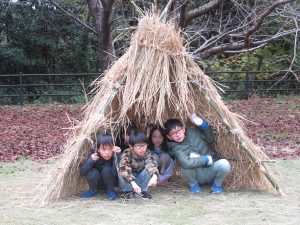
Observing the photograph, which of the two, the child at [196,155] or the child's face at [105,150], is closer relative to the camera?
the child's face at [105,150]

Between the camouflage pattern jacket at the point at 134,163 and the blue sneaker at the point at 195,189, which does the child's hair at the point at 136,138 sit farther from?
the blue sneaker at the point at 195,189

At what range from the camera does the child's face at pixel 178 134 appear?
545 centimetres

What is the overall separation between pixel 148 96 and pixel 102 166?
850mm

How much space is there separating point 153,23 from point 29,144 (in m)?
4.56

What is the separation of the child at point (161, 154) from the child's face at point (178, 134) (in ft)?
0.85

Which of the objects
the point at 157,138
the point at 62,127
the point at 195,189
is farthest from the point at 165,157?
the point at 62,127

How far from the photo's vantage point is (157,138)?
18.9 feet

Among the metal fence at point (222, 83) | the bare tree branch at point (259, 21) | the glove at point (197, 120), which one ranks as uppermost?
the bare tree branch at point (259, 21)

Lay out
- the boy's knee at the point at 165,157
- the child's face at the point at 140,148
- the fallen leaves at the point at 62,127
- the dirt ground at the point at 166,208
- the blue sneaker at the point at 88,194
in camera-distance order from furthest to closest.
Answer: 1. the fallen leaves at the point at 62,127
2. the boy's knee at the point at 165,157
3. the blue sneaker at the point at 88,194
4. the child's face at the point at 140,148
5. the dirt ground at the point at 166,208

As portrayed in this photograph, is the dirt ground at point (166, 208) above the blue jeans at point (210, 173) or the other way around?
the other way around

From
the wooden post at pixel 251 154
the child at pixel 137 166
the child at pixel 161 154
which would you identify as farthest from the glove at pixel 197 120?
the child at pixel 137 166

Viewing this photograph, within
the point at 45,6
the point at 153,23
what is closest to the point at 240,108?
the point at 45,6

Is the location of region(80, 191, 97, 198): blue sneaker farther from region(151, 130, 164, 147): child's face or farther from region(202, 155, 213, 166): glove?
region(202, 155, 213, 166): glove

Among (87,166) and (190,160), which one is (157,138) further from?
(87,166)
